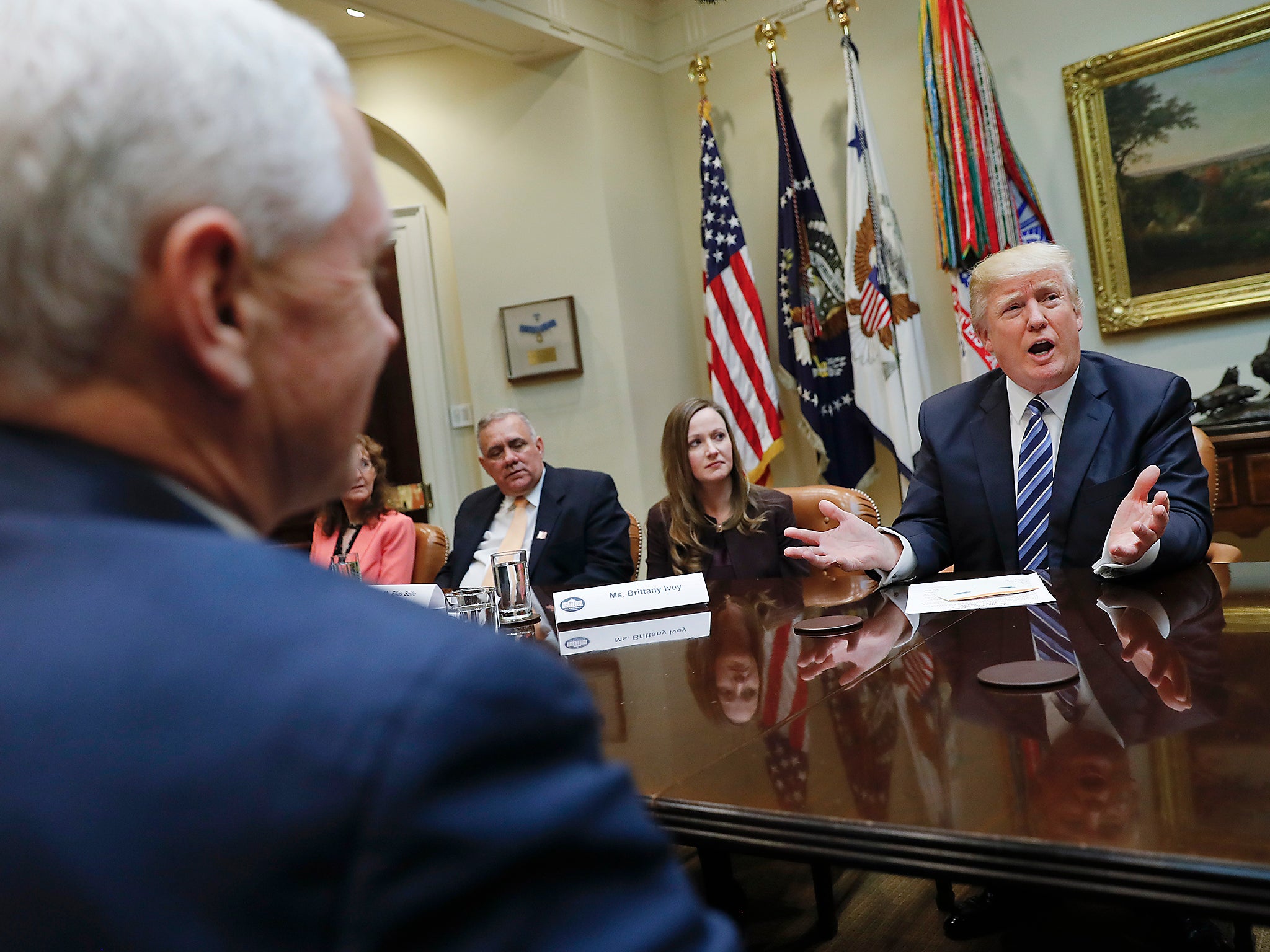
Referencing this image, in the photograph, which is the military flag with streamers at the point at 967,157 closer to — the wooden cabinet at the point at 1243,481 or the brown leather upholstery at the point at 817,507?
the wooden cabinet at the point at 1243,481

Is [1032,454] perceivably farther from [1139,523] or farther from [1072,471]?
[1139,523]

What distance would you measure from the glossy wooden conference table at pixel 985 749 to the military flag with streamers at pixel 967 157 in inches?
113

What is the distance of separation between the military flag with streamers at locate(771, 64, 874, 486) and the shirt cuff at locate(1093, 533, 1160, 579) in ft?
10.1

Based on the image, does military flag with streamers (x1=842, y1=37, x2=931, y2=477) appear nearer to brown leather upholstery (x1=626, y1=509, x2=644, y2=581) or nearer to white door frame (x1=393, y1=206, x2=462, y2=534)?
brown leather upholstery (x1=626, y1=509, x2=644, y2=581)

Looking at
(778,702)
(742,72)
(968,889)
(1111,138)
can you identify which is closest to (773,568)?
(968,889)

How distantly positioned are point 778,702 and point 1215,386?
3.78 m

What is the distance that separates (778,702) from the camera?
1.37m

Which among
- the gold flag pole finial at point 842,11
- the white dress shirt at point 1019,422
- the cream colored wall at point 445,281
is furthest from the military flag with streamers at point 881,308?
the cream colored wall at point 445,281

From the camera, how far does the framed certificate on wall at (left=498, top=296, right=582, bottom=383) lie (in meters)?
5.46

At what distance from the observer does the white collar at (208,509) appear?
0.47 m

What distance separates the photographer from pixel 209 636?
Result: 1.29ft

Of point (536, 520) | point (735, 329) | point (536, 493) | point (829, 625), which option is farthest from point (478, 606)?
point (735, 329)

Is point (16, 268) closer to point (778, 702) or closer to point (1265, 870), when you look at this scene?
point (1265, 870)

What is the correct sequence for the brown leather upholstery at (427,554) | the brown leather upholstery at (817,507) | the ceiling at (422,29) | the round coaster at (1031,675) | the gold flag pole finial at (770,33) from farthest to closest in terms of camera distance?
the gold flag pole finial at (770,33) < the ceiling at (422,29) < the brown leather upholstery at (427,554) < the brown leather upholstery at (817,507) < the round coaster at (1031,675)
